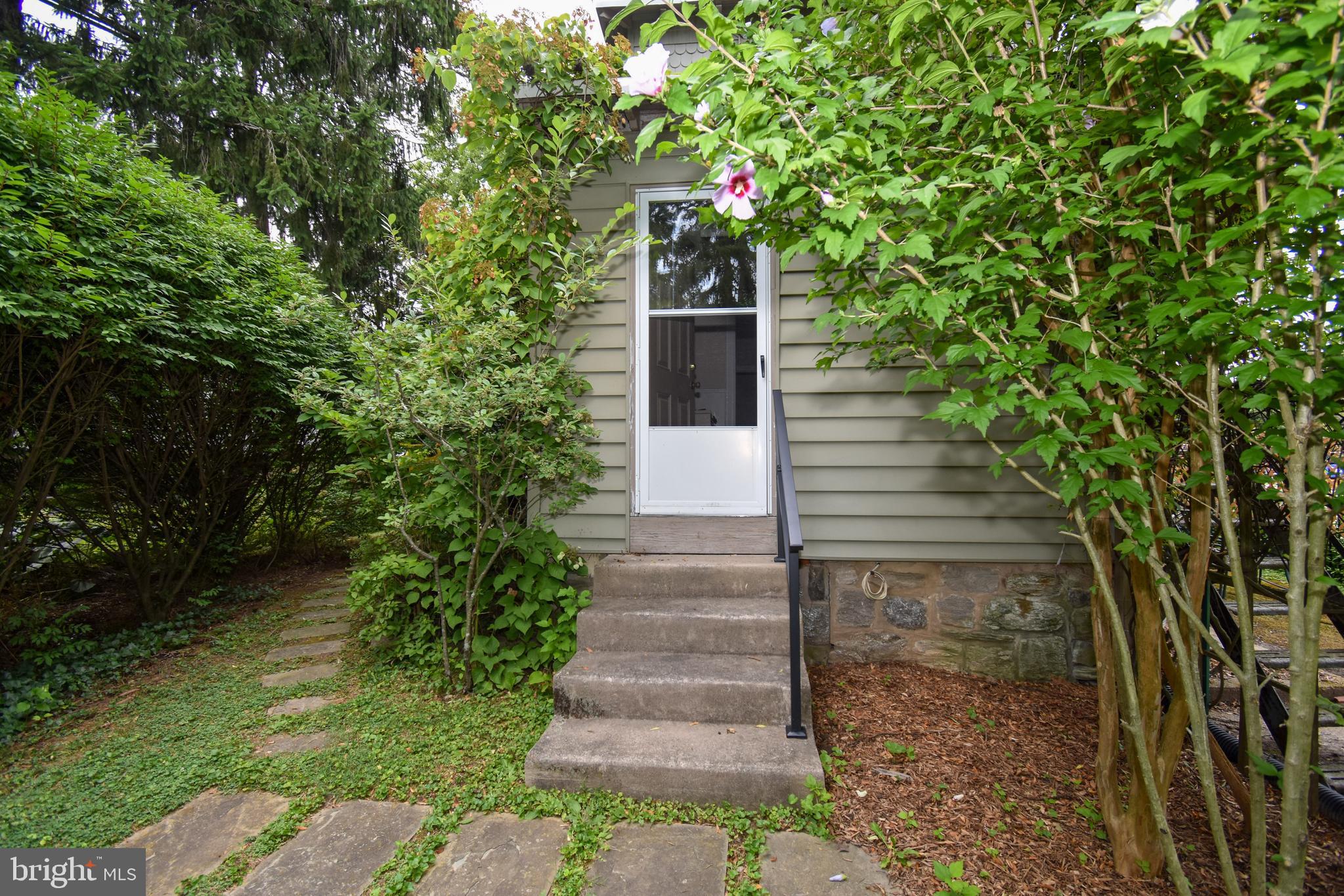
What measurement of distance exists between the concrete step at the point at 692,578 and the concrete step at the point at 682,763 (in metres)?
0.68

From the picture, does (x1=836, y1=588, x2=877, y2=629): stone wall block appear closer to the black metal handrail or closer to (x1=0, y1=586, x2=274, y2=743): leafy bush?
the black metal handrail

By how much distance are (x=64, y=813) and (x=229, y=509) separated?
9.22 ft

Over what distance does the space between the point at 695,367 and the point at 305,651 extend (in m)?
2.69

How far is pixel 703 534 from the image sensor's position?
10.1ft

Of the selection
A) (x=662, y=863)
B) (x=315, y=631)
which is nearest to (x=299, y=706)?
(x=315, y=631)

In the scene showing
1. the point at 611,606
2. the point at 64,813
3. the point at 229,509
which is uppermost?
the point at 229,509

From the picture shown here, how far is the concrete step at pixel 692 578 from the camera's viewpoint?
2766 millimetres

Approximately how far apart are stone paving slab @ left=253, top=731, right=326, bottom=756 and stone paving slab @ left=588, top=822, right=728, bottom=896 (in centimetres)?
134

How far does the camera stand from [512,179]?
3018 millimetres

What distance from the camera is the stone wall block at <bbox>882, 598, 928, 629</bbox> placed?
302cm

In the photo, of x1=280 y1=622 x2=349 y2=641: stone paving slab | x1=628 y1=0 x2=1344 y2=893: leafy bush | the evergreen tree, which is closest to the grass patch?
x1=280 y1=622 x2=349 y2=641: stone paving slab

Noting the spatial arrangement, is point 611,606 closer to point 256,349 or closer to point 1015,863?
point 1015,863

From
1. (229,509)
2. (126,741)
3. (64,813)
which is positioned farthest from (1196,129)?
(229,509)

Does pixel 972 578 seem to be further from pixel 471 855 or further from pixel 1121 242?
pixel 471 855
